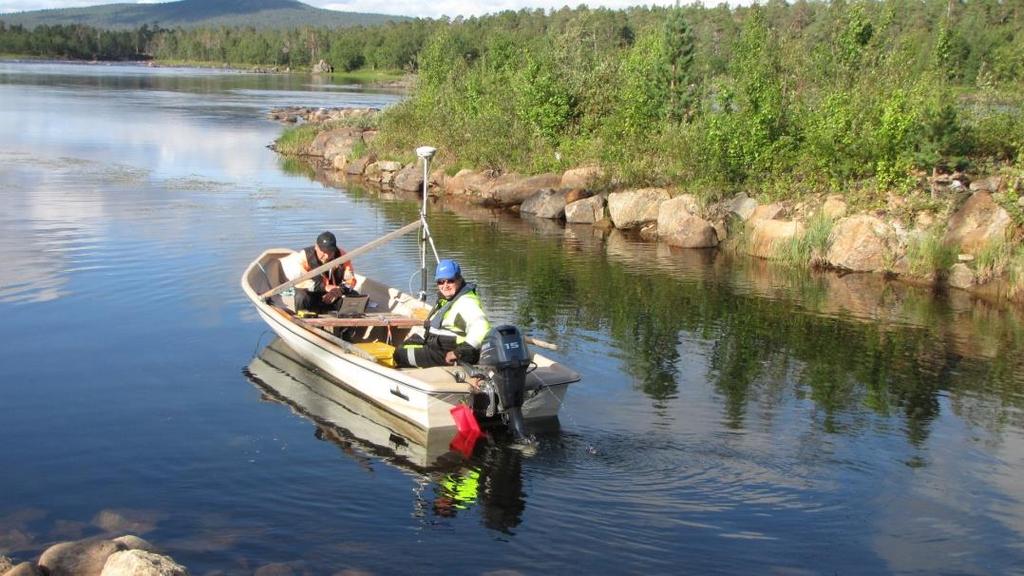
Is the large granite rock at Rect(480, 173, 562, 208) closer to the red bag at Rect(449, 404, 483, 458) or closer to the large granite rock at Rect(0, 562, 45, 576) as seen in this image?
the red bag at Rect(449, 404, 483, 458)

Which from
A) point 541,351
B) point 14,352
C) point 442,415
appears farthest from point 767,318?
point 14,352

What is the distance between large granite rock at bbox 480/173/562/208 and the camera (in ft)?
105

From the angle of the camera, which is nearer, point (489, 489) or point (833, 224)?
point (489, 489)

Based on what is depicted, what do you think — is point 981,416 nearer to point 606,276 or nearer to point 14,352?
point 606,276

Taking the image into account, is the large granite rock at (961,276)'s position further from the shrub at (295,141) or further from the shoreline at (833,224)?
the shrub at (295,141)

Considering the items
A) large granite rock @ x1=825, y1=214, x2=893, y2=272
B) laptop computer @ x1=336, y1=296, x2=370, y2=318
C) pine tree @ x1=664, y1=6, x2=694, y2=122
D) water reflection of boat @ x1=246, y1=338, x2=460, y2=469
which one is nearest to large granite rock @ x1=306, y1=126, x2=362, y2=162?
pine tree @ x1=664, y1=6, x2=694, y2=122

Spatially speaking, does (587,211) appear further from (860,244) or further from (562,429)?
(562,429)

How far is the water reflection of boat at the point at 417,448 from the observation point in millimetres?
10102

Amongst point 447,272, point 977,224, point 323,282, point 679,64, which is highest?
point 679,64

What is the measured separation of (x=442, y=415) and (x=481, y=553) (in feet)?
8.57

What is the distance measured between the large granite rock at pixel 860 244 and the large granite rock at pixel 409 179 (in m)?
16.4

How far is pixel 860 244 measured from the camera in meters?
22.6

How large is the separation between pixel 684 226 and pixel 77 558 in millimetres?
19723

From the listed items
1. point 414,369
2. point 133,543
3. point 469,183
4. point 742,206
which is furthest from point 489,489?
point 469,183
